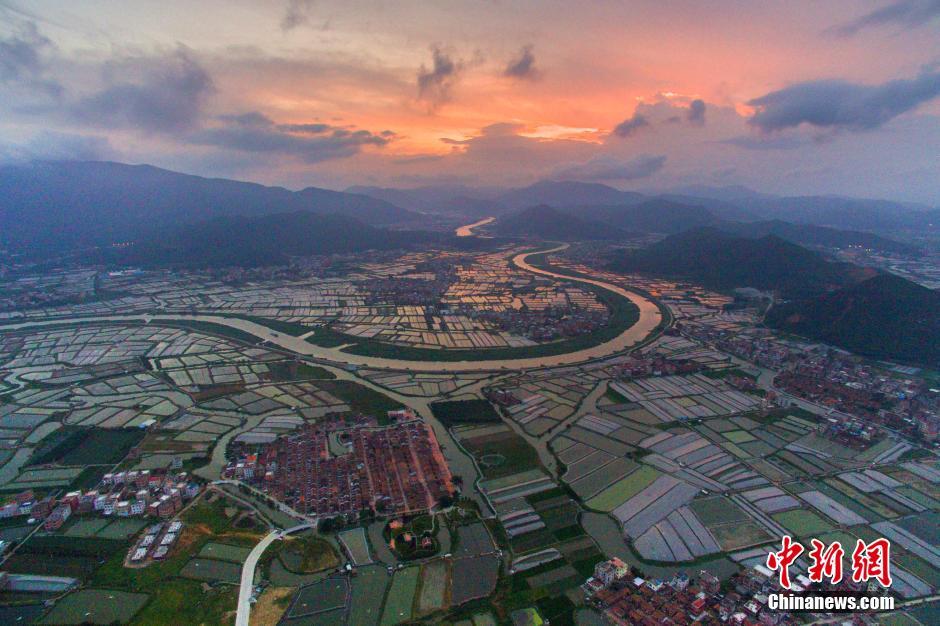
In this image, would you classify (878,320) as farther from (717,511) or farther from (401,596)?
(401,596)

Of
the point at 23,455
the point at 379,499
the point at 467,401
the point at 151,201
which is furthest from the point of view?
the point at 151,201

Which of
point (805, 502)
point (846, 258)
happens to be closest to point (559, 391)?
point (805, 502)

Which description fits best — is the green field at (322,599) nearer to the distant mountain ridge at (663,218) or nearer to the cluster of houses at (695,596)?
the cluster of houses at (695,596)

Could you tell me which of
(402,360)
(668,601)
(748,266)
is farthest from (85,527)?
(748,266)

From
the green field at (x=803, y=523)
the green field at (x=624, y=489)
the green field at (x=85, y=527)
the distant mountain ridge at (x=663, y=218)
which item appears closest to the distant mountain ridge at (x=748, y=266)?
the green field at (x=803, y=523)

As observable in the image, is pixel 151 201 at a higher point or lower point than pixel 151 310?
higher

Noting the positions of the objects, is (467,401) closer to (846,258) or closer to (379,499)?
(379,499)
